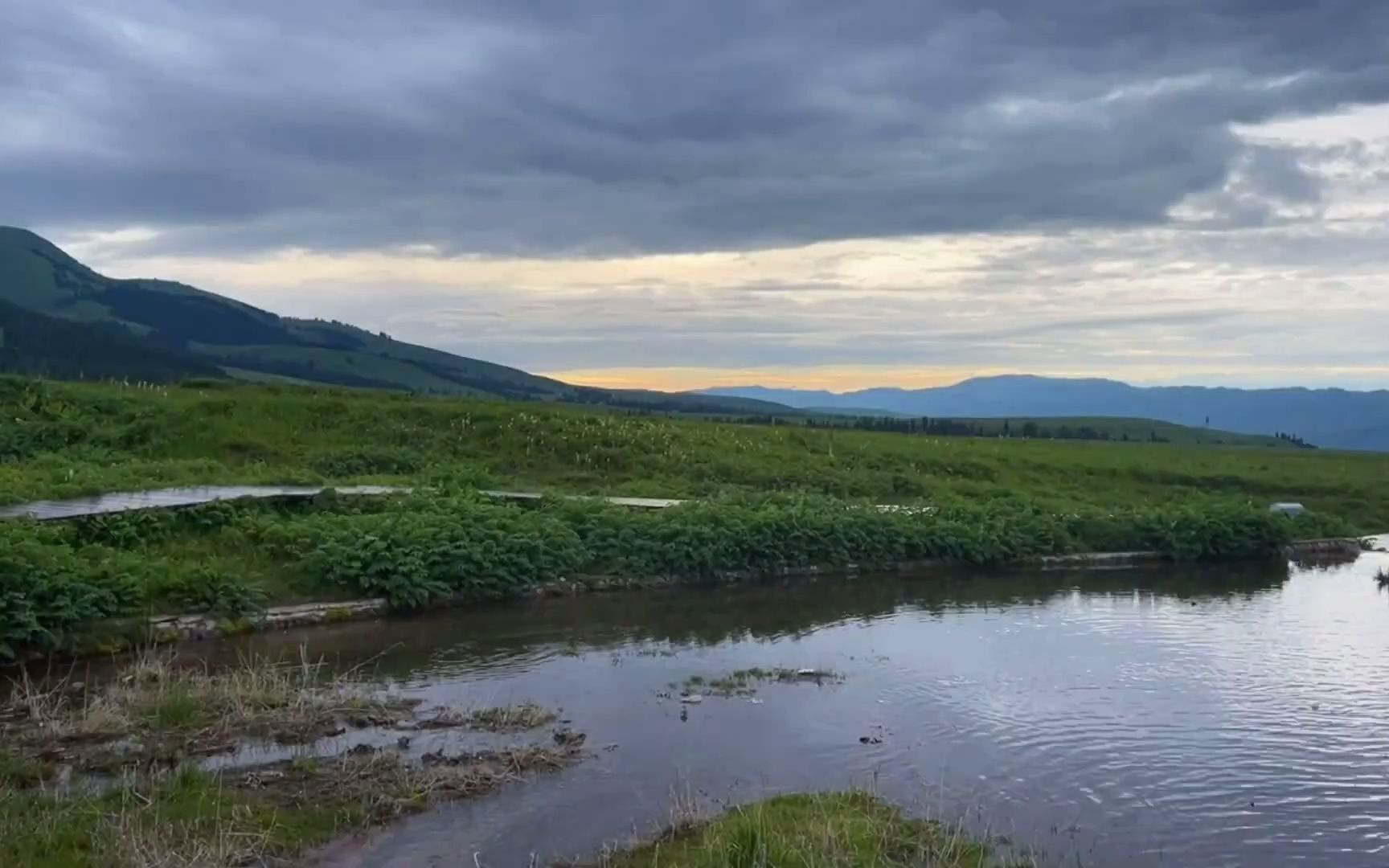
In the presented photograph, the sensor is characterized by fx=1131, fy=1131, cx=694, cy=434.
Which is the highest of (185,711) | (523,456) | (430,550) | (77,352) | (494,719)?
(77,352)

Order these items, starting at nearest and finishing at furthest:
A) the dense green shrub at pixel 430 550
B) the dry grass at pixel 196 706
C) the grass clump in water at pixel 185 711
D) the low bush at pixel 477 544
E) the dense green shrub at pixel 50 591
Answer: the grass clump in water at pixel 185 711 → the dry grass at pixel 196 706 → the dense green shrub at pixel 50 591 → the low bush at pixel 477 544 → the dense green shrub at pixel 430 550

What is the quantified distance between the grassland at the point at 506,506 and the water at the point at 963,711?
2119 mm

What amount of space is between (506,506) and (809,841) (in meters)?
23.7

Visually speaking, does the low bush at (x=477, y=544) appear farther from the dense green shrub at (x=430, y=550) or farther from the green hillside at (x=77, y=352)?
the green hillside at (x=77, y=352)

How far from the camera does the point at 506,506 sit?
1368 inches

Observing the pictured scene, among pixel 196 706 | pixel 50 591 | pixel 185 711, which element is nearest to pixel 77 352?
pixel 50 591

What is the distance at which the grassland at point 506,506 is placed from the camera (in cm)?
2748

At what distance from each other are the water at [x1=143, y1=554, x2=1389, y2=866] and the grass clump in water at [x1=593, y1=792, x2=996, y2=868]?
3.29 ft

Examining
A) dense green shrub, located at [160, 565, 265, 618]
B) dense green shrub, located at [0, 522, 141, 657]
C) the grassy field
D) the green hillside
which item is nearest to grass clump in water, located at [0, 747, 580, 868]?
dense green shrub, located at [0, 522, 141, 657]

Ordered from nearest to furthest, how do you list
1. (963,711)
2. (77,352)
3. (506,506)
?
(963,711) < (506,506) < (77,352)

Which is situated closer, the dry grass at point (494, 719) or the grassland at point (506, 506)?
the dry grass at point (494, 719)

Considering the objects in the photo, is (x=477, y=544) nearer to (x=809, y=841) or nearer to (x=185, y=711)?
(x=185, y=711)

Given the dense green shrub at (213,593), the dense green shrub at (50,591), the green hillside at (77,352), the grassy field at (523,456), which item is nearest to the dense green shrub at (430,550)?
the dense green shrub at (213,593)

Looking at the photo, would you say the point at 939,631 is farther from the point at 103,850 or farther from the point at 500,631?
the point at 103,850
